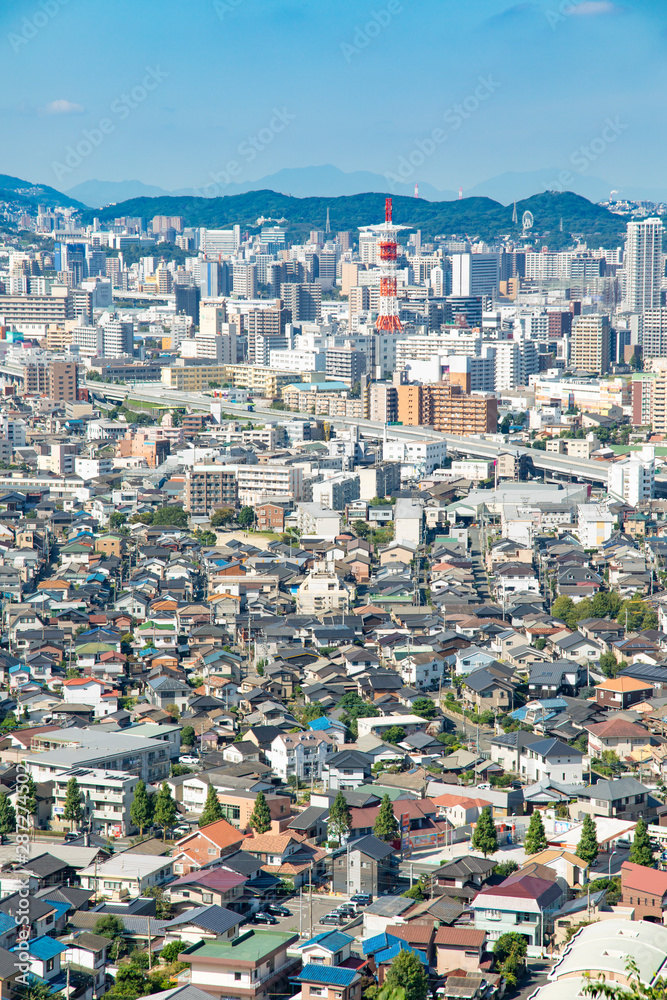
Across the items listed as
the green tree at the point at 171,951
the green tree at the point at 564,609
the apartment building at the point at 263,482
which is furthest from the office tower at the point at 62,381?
the green tree at the point at 171,951

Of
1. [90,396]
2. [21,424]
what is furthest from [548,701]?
[90,396]

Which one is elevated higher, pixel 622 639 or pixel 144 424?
pixel 144 424

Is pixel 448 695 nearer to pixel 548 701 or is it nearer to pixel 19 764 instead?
pixel 548 701

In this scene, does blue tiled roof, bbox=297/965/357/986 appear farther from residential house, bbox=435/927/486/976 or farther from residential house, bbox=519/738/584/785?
residential house, bbox=519/738/584/785

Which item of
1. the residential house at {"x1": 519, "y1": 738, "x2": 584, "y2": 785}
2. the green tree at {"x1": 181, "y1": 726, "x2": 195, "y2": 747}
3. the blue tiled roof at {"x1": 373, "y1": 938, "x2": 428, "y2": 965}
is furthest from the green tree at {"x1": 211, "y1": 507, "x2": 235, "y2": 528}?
the blue tiled roof at {"x1": 373, "y1": 938, "x2": 428, "y2": 965}

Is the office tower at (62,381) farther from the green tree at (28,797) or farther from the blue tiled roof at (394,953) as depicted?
the blue tiled roof at (394,953)

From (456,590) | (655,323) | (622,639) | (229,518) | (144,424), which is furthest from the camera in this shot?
(655,323)
